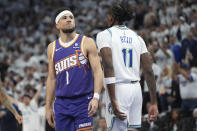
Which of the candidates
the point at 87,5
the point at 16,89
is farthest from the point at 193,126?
the point at 87,5

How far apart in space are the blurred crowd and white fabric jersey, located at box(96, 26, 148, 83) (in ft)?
1.91

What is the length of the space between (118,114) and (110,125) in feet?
0.90

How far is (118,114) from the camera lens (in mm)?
5348

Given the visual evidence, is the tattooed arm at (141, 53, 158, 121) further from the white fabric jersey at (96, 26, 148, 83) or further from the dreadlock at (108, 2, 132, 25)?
the dreadlock at (108, 2, 132, 25)

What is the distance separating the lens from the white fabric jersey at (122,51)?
18.0 feet

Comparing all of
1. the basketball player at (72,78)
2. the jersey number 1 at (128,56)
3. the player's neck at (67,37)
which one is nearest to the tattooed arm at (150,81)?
the jersey number 1 at (128,56)

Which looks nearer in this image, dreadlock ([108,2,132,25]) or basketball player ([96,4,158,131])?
basketball player ([96,4,158,131])

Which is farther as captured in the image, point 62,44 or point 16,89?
point 16,89

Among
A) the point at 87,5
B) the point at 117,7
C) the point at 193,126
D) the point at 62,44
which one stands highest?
the point at 87,5

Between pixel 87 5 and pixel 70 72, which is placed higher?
pixel 87 5

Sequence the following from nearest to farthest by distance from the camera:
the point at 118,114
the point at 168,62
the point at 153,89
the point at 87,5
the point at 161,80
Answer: the point at 118,114 < the point at 153,89 < the point at 161,80 < the point at 168,62 < the point at 87,5

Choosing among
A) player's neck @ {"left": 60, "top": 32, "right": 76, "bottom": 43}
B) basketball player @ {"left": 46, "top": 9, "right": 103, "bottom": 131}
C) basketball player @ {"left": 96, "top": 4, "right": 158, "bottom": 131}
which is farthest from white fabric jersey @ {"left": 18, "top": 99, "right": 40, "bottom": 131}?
basketball player @ {"left": 96, "top": 4, "right": 158, "bottom": 131}

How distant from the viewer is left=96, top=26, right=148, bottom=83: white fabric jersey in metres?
5.50

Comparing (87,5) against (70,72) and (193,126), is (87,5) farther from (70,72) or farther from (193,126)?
(70,72)
